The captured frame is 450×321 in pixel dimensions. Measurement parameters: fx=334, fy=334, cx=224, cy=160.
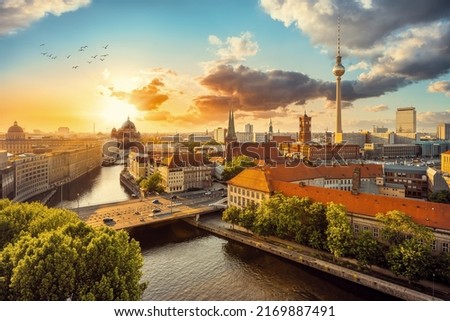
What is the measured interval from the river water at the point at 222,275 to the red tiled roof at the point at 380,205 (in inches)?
90.3

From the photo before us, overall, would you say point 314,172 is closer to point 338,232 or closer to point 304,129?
point 338,232

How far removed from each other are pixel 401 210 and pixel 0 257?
9.06 metres

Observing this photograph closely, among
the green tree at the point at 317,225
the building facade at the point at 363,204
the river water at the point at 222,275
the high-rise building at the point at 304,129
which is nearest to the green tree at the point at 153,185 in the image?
the river water at the point at 222,275

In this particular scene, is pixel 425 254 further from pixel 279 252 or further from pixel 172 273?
pixel 172 273

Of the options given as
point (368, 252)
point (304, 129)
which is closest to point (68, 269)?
point (368, 252)

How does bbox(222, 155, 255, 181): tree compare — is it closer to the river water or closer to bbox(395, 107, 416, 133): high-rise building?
the river water

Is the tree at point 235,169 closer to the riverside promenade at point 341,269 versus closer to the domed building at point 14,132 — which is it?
the riverside promenade at point 341,269

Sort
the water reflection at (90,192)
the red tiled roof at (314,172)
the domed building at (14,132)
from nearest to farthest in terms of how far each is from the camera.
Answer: the domed building at (14,132), the red tiled roof at (314,172), the water reflection at (90,192)

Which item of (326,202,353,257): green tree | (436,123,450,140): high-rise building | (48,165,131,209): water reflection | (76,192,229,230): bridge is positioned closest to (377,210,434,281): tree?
(326,202,353,257): green tree

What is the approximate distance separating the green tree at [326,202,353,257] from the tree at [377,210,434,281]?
2.92 ft

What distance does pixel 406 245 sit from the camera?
7.75m

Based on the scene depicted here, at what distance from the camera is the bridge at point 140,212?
12.7m

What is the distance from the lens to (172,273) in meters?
9.04
